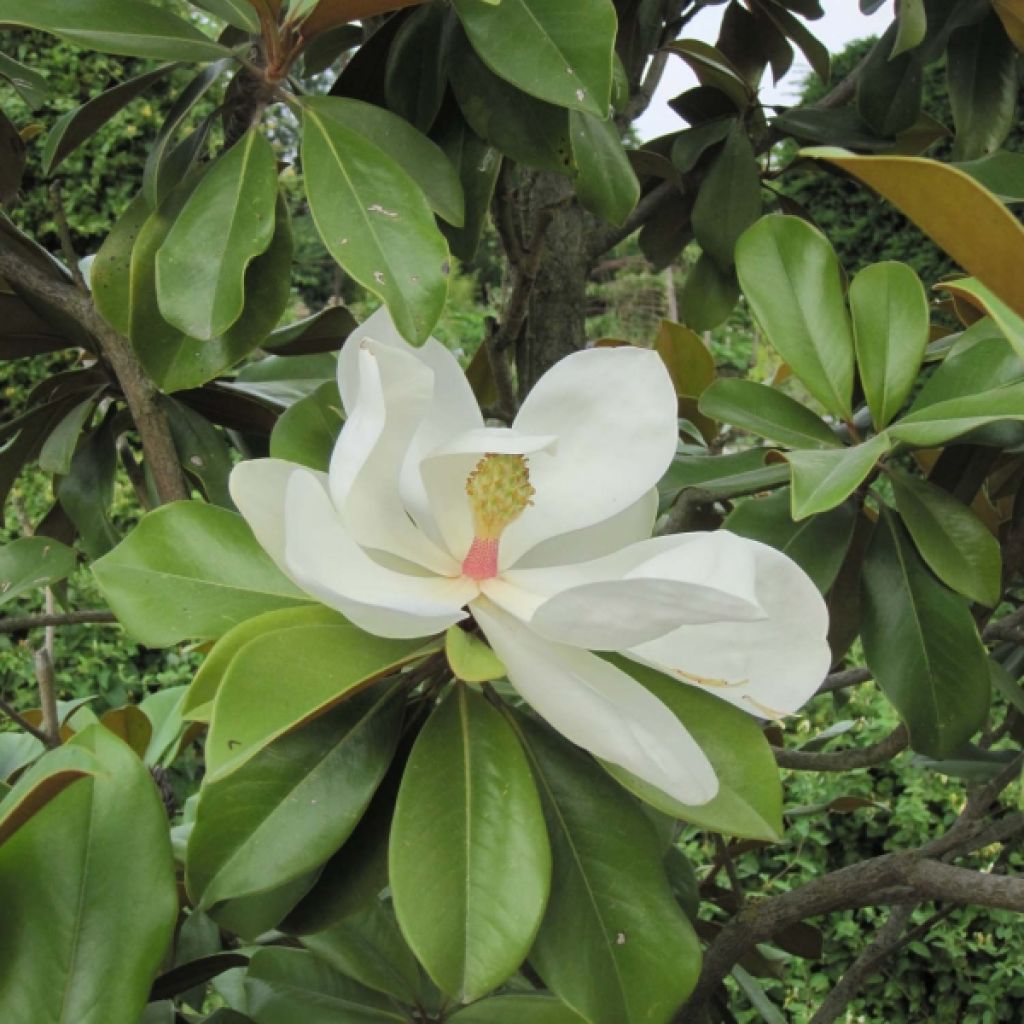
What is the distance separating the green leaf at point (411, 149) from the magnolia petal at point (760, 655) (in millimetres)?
357

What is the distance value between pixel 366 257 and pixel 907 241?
237 inches

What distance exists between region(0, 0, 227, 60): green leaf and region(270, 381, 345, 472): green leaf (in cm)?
23

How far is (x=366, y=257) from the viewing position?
2.32 ft

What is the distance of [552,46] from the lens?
0.73m

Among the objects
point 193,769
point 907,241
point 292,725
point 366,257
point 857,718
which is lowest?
point 193,769

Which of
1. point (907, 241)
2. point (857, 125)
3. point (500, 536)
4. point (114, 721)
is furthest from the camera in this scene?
point (907, 241)

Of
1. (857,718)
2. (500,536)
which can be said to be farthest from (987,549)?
(857,718)

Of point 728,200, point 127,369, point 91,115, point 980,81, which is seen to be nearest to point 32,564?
point 127,369

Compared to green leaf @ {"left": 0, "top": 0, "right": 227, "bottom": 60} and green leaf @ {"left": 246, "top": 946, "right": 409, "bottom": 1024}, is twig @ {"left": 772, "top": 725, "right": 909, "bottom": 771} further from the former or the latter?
green leaf @ {"left": 0, "top": 0, "right": 227, "bottom": 60}

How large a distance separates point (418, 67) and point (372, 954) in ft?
2.11

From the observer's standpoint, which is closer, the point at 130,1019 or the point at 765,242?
the point at 130,1019

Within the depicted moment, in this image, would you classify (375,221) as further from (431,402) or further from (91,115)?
(91,115)

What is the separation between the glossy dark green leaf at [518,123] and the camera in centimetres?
84

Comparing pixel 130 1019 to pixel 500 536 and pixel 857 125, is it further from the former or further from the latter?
pixel 857 125
